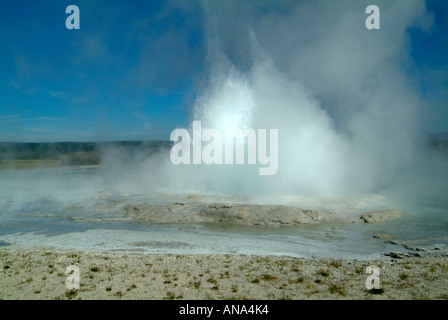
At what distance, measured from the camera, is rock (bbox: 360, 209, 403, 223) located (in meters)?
13.3

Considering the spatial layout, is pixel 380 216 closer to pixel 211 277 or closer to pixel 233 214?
pixel 233 214

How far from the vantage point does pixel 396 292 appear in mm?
6516

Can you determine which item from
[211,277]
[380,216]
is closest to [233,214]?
[380,216]

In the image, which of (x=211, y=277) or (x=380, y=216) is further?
(x=380, y=216)

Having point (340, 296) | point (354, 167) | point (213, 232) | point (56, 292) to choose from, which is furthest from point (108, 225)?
point (354, 167)

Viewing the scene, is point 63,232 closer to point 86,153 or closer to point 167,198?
point 167,198

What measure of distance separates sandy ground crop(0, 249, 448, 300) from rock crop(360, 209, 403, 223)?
4335 millimetres

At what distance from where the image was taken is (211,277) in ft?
24.2

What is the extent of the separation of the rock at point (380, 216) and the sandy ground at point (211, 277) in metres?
4.34

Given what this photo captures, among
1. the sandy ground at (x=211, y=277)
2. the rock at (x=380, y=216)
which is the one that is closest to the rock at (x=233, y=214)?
the rock at (x=380, y=216)

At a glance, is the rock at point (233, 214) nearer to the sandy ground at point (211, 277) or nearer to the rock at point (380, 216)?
the rock at point (380, 216)

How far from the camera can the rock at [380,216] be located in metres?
13.3

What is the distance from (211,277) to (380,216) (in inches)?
347

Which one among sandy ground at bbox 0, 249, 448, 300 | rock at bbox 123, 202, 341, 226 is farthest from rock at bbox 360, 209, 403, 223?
sandy ground at bbox 0, 249, 448, 300
